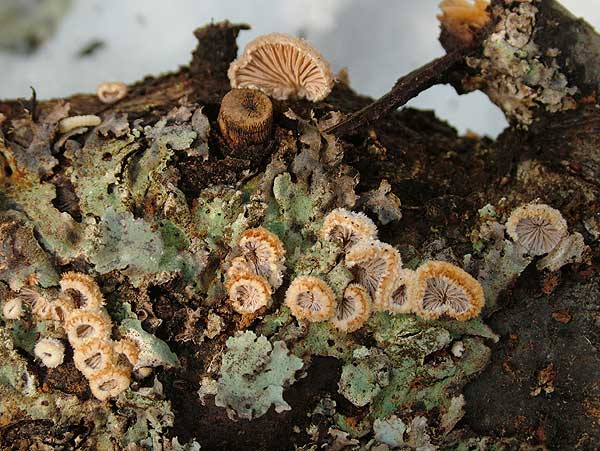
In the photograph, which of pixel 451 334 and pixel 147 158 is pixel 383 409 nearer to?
pixel 451 334

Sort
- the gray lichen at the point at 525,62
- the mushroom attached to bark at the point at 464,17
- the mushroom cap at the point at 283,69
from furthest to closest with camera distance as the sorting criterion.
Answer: the mushroom attached to bark at the point at 464,17 < the gray lichen at the point at 525,62 < the mushroom cap at the point at 283,69

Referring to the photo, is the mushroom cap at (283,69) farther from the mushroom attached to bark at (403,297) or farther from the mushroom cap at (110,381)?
the mushroom cap at (110,381)

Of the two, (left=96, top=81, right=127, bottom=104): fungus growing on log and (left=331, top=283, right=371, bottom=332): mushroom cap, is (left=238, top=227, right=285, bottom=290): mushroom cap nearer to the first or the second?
(left=331, top=283, right=371, bottom=332): mushroom cap

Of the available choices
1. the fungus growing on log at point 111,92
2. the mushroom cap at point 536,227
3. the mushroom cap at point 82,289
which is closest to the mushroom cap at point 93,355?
the mushroom cap at point 82,289

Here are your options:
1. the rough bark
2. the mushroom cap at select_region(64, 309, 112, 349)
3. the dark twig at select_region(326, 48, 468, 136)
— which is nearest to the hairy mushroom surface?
the rough bark

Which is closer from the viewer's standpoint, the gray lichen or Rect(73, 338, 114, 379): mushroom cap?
Rect(73, 338, 114, 379): mushroom cap

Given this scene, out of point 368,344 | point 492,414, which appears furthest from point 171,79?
point 492,414

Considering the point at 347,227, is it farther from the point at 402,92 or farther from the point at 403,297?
the point at 402,92
